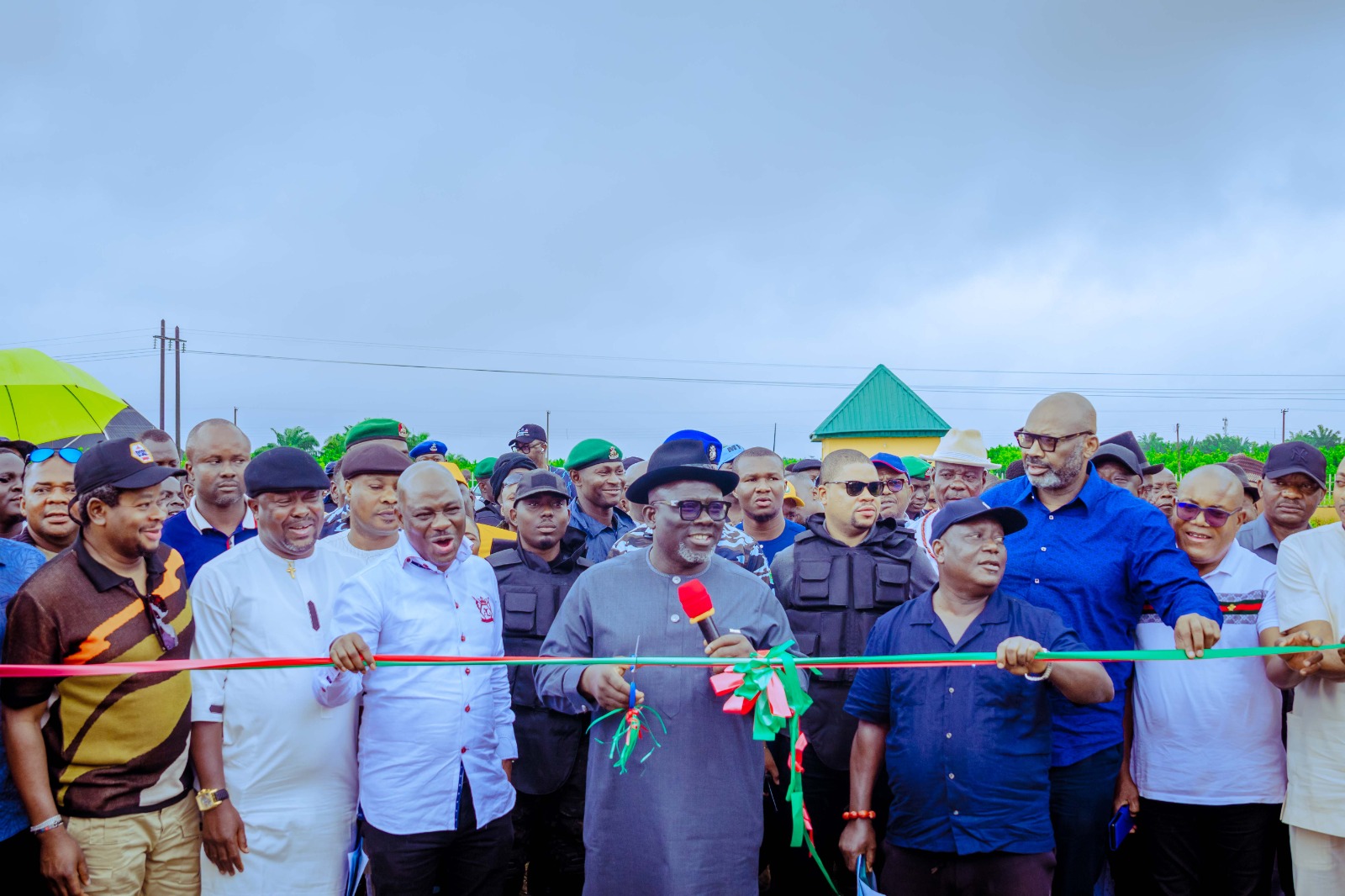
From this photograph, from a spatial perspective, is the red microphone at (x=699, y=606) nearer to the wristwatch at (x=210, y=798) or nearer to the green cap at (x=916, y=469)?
the wristwatch at (x=210, y=798)

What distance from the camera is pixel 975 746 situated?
143 inches

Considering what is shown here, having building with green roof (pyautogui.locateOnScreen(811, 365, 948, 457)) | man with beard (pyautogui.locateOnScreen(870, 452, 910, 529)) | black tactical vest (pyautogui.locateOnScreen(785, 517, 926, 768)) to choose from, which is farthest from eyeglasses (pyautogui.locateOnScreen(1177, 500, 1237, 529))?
building with green roof (pyautogui.locateOnScreen(811, 365, 948, 457))

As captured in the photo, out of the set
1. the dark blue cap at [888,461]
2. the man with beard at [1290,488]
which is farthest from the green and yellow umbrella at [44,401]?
the man with beard at [1290,488]

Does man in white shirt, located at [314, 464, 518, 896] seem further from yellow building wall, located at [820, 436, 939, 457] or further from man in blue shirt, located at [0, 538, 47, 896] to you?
yellow building wall, located at [820, 436, 939, 457]

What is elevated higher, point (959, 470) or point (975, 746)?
point (959, 470)

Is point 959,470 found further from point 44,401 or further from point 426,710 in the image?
point 44,401

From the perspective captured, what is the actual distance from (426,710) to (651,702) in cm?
94

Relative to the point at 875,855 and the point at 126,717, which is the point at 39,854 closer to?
the point at 126,717

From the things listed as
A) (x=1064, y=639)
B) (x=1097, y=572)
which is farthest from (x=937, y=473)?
(x=1064, y=639)

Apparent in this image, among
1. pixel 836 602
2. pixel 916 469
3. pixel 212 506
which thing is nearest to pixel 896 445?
pixel 916 469

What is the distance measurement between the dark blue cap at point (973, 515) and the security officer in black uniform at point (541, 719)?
2.09 metres

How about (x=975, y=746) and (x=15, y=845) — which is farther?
(x=975, y=746)

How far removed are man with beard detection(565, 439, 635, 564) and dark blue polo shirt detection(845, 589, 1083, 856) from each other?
2.82 m

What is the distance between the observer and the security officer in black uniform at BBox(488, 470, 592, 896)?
15.9ft
